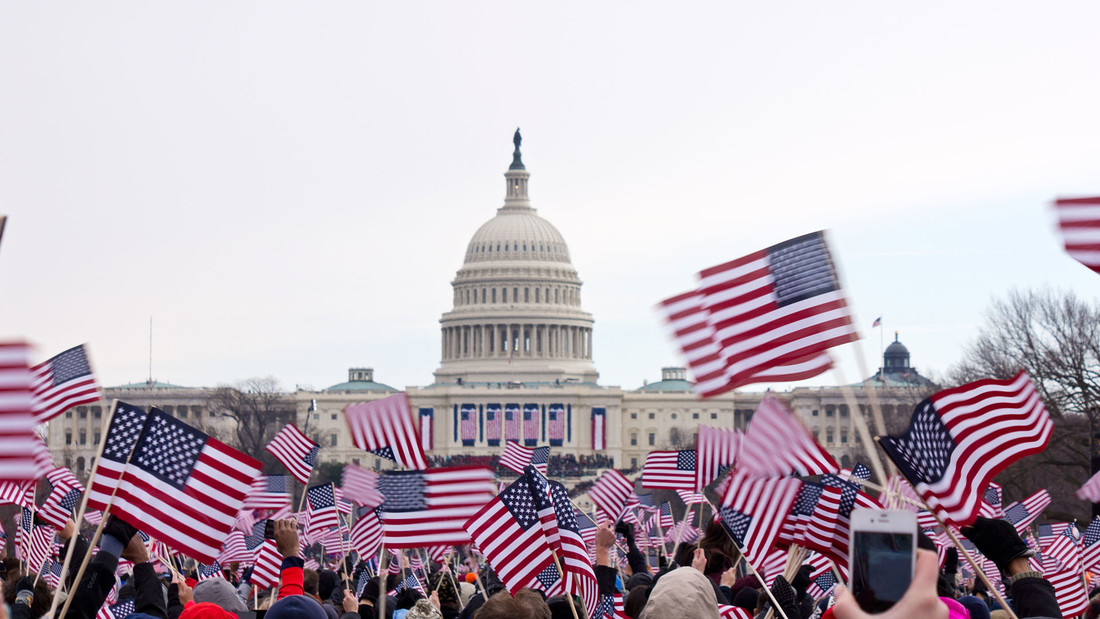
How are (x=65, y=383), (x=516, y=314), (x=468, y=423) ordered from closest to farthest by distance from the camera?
1. (x=65, y=383)
2. (x=468, y=423)
3. (x=516, y=314)

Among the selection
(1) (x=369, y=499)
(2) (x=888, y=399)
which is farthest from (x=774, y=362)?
(2) (x=888, y=399)

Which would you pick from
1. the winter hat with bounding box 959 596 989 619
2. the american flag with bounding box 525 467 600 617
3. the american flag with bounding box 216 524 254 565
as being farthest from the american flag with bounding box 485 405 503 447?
the winter hat with bounding box 959 596 989 619

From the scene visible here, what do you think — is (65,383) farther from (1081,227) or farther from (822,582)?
(1081,227)

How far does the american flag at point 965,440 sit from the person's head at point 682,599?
1.44m

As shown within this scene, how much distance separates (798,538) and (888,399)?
109812mm

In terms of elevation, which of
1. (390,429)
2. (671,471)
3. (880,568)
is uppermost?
(671,471)

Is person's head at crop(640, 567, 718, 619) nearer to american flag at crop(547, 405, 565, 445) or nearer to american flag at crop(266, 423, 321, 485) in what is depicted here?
american flag at crop(266, 423, 321, 485)

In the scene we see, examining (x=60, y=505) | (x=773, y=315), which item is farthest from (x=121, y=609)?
(x=60, y=505)

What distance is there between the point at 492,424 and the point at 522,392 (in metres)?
4.16

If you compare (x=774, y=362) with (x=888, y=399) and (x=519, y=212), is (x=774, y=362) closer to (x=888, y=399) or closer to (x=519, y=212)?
(x=888, y=399)

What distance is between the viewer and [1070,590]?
15531mm

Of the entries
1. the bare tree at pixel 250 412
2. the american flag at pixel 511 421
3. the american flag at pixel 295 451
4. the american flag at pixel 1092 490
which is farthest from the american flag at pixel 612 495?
the american flag at pixel 511 421

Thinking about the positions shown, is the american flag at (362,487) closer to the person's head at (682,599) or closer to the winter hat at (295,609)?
the winter hat at (295,609)

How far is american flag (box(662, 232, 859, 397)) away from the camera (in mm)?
9734
